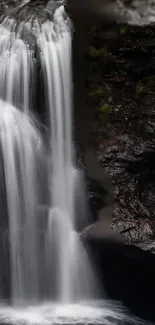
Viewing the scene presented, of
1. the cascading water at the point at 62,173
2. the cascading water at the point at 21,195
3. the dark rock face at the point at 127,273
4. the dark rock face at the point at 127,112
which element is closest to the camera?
the cascading water at the point at 21,195

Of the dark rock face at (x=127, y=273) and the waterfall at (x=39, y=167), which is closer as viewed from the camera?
the waterfall at (x=39, y=167)

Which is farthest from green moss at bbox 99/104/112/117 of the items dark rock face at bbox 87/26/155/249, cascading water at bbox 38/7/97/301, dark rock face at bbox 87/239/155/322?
dark rock face at bbox 87/239/155/322

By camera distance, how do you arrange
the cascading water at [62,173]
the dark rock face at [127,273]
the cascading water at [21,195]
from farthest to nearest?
the dark rock face at [127,273]
the cascading water at [62,173]
the cascading water at [21,195]

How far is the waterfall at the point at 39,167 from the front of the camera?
7875 millimetres

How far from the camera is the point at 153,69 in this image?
340 inches

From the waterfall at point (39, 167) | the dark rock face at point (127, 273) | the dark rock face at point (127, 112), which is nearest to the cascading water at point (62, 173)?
the waterfall at point (39, 167)

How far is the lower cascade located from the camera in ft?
25.7

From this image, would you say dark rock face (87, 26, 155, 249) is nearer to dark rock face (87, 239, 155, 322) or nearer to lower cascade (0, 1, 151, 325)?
lower cascade (0, 1, 151, 325)

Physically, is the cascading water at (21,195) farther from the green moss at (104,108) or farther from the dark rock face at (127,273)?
the green moss at (104,108)

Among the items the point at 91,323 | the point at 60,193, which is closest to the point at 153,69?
the point at 60,193

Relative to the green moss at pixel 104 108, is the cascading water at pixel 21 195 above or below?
below

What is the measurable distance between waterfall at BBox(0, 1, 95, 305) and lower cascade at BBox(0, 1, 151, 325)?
2 cm

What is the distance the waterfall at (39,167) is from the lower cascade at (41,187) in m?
0.02

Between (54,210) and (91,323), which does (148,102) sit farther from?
(91,323)
